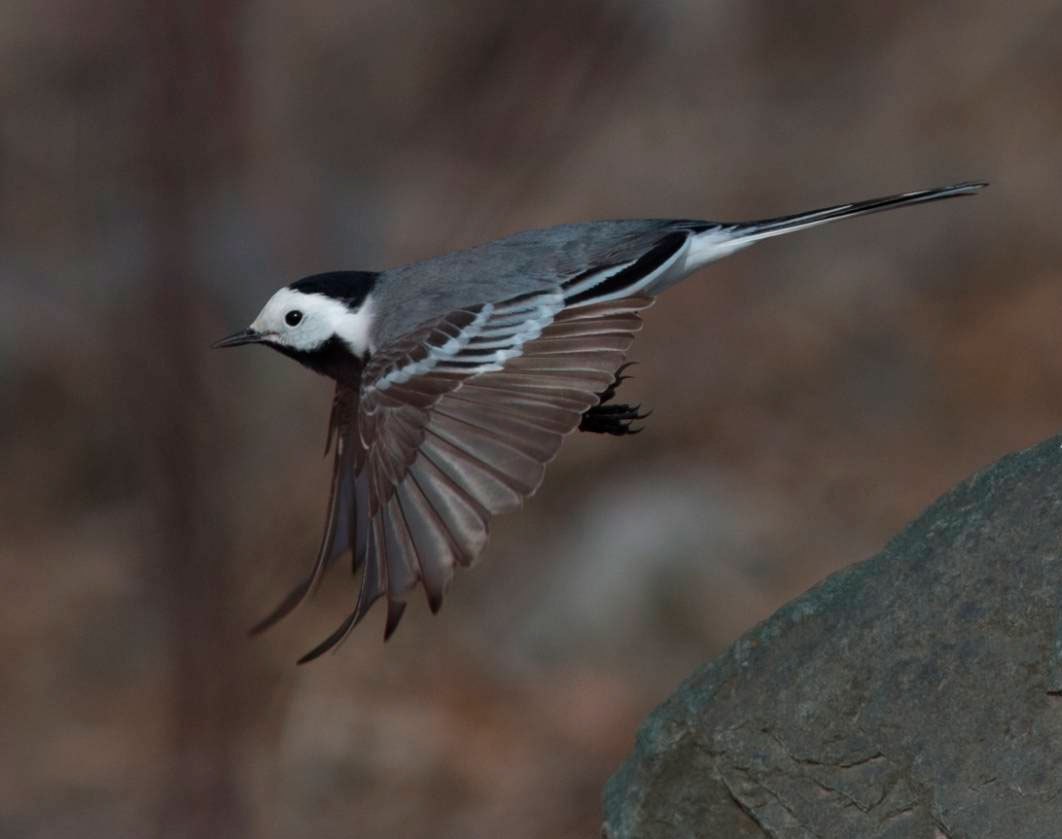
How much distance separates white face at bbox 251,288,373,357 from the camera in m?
5.16

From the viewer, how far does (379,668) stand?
27.3ft

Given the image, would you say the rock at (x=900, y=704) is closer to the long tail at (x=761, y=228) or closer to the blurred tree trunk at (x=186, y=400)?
the blurred tree trunk at (x=186, y=400)

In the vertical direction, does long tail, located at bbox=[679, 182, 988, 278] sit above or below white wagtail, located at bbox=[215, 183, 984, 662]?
above

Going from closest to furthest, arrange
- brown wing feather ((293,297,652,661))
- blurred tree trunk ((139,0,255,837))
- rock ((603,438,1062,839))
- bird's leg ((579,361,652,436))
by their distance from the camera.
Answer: blurred tree trunk ((139,0,255,837))
rock ((603,438,1062,839))
brown wing feather ((293,297,652,661))
bird's leg ((579,361,652,436))

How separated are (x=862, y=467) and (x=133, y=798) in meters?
3.83

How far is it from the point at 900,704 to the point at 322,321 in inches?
84.4

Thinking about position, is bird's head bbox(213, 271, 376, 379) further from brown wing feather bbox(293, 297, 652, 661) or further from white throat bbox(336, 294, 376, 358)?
brown wing feather bbox(293, 297, 652, 661)

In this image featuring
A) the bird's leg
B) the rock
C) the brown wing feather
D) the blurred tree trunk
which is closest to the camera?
the blurred tree trunk

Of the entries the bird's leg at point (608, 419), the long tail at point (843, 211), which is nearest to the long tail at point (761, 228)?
the long tail at point (843, 211)

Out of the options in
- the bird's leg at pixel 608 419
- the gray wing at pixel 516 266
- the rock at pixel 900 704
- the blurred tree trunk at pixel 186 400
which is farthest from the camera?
the bird's leg at pixel 608 419

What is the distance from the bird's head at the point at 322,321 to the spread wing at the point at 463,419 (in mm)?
300

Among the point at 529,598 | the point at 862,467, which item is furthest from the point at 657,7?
the point at 529,598

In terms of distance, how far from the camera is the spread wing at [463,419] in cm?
423

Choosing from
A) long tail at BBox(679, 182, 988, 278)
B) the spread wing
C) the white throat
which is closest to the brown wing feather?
the spread wing
